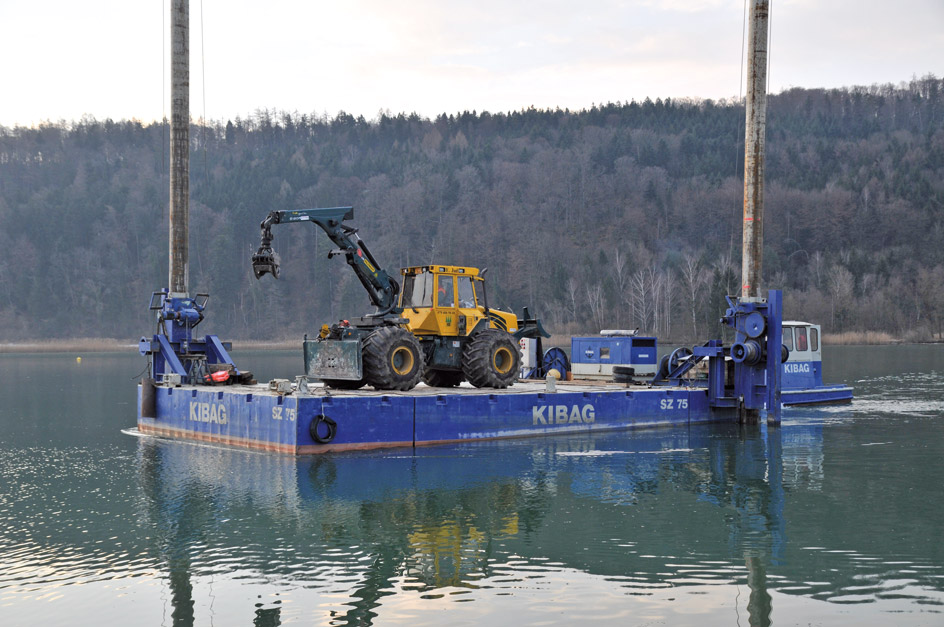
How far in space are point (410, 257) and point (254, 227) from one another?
24.2 meters

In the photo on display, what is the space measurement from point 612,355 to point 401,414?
36.0 ft

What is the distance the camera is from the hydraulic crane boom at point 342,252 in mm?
21922

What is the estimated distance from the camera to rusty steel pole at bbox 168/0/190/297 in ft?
78.9

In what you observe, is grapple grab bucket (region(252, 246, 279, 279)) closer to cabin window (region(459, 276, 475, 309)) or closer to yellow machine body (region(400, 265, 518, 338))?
yellow machine body (region(400, 265, 518, 338))

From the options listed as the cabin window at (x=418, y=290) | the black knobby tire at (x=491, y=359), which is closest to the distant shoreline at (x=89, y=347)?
the cabin window at (x=418, y=290)

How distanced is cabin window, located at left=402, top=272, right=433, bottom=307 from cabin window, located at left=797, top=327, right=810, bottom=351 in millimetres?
13120

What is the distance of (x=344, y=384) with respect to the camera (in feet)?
74.4

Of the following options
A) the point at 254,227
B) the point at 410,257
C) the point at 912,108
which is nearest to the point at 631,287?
the point at 410,257

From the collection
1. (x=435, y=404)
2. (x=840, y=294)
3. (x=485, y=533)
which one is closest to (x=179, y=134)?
(x=435, y=404)

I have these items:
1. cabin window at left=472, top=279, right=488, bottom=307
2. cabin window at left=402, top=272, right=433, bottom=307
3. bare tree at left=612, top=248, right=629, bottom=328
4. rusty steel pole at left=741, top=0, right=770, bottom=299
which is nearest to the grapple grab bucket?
cabin window at left=402, top=272, right=433, bottom=307

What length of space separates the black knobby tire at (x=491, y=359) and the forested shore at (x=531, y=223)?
7639cm

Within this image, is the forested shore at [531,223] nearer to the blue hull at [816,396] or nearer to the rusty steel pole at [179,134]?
the blue hull at [816,396]

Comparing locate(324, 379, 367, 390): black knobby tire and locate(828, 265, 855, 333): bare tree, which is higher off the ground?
locate(828, 265, 855, 333): bare tree

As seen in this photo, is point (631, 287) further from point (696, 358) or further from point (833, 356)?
point (696, 358)
